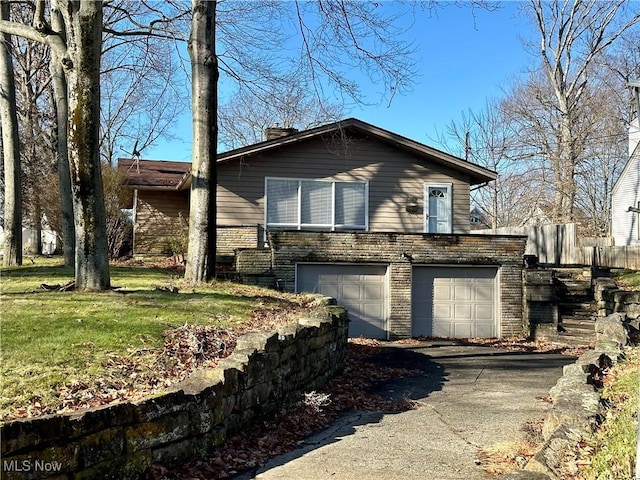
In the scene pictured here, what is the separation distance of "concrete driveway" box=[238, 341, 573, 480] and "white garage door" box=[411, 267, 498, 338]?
4981 millimetres

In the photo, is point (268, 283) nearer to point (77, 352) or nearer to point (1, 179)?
point (77, 352)

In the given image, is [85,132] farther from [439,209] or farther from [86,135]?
[439,209]

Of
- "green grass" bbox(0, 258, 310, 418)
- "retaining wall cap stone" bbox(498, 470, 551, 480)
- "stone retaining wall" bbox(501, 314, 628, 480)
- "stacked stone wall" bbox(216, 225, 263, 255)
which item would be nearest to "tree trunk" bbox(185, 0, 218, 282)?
"green grass" bbox(0, 258, 310, 418)

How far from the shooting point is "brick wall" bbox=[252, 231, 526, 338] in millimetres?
17062

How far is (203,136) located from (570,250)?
57.3 feet

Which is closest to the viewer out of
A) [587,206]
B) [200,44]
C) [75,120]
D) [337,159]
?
[75,120]

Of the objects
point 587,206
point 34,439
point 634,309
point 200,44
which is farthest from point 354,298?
point 587,206

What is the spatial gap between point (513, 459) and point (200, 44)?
9.79 m

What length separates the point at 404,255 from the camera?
1753 centimetres

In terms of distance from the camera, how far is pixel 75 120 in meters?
9.20

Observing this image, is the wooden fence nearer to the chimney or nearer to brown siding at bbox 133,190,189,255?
the chimney

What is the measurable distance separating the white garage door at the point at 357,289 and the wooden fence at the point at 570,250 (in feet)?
23.6

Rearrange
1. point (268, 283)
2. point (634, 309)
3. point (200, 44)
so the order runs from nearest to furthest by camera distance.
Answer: point (200, 44)
point (634, 309)
point (268, 283)

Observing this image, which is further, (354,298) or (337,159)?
(337,159)
